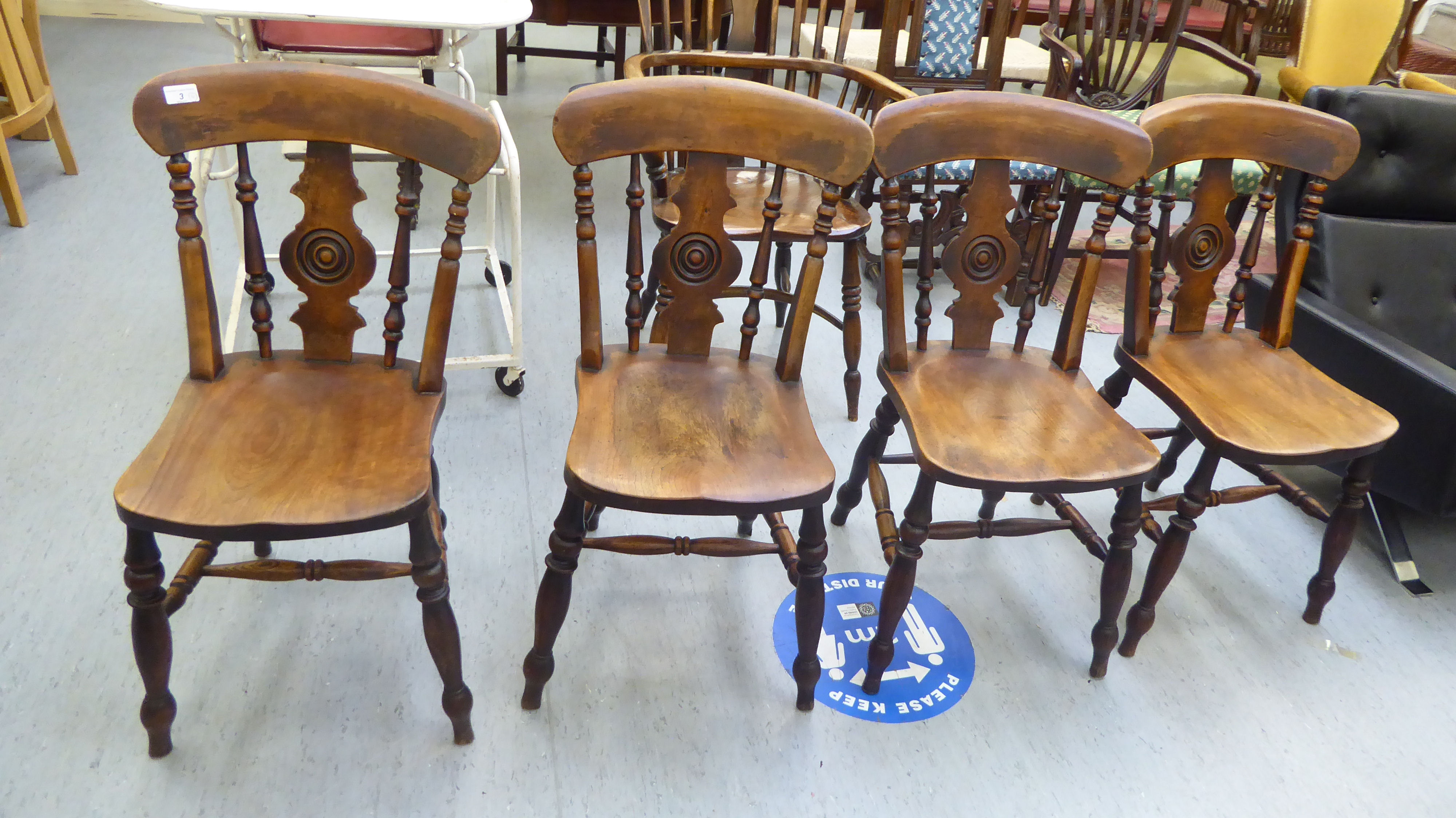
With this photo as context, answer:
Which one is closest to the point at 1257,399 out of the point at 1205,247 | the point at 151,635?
the point at 1205,247

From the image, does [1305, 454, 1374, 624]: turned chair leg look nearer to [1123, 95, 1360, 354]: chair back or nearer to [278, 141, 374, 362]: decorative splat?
[1123, 95, 1360, 354]: chair back

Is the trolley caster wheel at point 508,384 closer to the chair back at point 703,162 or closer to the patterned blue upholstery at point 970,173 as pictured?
the chair back at point 703,162

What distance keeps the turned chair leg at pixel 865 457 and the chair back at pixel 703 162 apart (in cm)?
26

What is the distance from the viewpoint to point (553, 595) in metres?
1.47

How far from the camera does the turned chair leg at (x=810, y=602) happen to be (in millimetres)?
1463

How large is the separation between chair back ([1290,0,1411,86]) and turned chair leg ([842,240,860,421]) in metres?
2.38

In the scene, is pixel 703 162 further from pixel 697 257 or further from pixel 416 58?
pixel 416 58

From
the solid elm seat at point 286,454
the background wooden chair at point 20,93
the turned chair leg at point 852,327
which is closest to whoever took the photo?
the solid elm seat at point 286,454

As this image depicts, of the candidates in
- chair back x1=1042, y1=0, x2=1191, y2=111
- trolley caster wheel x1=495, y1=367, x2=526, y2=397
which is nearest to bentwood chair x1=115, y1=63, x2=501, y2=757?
trolley caster wheel x1=495, y1=367, x2=526, y2=397

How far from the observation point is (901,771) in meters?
1.56

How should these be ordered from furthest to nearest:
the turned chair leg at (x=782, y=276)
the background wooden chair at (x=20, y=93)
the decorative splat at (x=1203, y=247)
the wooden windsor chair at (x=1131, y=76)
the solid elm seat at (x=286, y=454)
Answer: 1. the wooden windsor chair at (x=1131, y=76)
2. the background wooden chair at (x=20, y=93)
3. the turned chair leg at (x=782, y=276)
4. the decorative splat at (x=1203, y=247)
5. the solid elm seat at (x=286, y=454)

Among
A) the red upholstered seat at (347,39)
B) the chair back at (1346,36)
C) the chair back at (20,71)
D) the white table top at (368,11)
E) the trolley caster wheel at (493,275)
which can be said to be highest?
the chair back at (1346,36)

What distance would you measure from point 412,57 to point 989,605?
1.92 m

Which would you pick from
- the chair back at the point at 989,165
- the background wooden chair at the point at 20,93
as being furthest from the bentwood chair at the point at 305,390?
the background wooden chair at the point at 20,93
